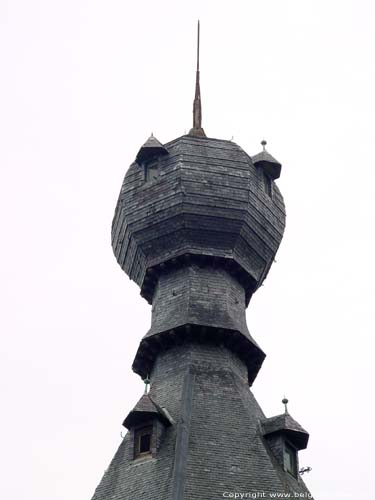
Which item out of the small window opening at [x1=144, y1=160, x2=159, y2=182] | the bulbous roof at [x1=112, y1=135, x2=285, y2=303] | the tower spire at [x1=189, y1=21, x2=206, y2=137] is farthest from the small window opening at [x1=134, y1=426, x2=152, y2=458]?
the tower spire at [x1=189, y1=21, x2=206, y2=137]

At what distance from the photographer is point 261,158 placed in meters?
43.3

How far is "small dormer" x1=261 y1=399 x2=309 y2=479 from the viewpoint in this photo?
3581 centimetres

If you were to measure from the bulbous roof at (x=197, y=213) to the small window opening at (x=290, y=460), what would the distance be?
728 centimetres

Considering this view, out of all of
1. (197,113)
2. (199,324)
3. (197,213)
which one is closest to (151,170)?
(197,213)

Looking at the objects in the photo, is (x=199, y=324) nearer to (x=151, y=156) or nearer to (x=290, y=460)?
(x=290, y=460)

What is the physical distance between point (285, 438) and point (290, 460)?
2.61 feet

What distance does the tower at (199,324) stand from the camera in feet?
112

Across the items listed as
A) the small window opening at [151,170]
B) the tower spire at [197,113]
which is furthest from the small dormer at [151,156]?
the tower spire at [197,113]

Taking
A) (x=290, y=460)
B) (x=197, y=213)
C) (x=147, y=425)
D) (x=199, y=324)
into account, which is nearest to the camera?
(x=147, y=425)

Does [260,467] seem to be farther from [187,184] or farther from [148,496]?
[187,184]

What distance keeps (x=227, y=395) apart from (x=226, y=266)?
5387 mm

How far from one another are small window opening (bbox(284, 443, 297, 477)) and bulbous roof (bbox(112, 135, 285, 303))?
7281 millimetres

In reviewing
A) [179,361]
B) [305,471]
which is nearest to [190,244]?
[179,361]

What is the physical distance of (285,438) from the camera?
36094 millimetres
